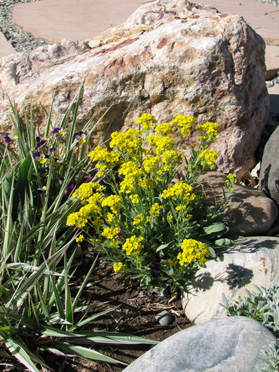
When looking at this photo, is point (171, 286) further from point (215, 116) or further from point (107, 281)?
point (215, 116)

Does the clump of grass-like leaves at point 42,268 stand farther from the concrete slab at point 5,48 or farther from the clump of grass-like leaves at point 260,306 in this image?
the concrete slab at point 5,48

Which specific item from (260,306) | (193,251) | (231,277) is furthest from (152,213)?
(260,306)

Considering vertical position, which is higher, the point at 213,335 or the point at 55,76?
the point at 55,76

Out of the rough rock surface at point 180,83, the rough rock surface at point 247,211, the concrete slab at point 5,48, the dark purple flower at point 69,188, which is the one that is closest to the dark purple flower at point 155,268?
the rough rock surface at point 247,211

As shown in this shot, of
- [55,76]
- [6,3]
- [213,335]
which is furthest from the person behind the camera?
[6,3]

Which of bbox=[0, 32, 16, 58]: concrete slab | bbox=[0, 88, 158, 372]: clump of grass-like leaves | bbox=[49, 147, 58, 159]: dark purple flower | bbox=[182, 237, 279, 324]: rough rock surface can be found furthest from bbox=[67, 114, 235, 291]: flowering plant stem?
bbox=[0, 32, 16, 58]: concrete slab

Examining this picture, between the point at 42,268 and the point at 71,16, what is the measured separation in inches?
353

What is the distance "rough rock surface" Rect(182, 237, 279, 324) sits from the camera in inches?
105

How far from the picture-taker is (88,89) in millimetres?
3771

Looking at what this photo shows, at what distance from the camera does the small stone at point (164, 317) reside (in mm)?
2730

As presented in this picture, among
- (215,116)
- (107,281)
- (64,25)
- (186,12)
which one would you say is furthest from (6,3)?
(107,281)

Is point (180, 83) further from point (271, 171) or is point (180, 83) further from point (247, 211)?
point (247, 211)

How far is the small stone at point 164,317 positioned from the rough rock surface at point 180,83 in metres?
1.56

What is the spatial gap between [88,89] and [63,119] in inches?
14.2
